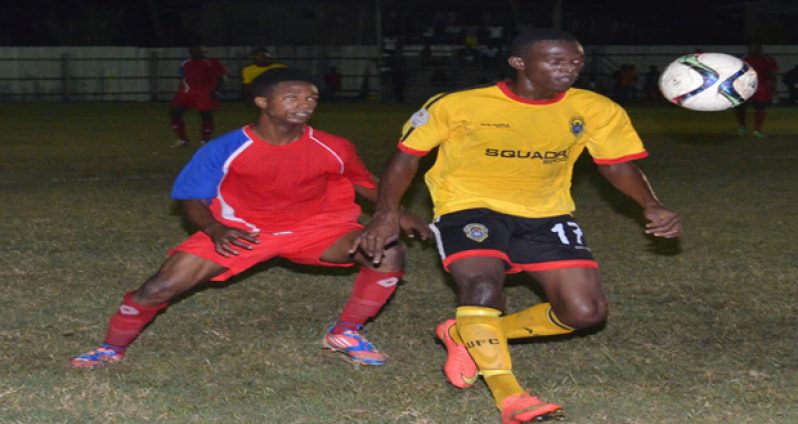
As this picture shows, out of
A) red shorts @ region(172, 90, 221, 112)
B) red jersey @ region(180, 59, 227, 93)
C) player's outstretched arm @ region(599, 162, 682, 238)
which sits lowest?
red shorts @ region(172, 90, 221, 112)

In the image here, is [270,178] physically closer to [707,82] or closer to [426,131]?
[426,131]

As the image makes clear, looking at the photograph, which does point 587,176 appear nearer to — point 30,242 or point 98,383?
point 30,242

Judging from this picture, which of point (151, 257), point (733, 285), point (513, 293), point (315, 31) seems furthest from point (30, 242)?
point (315, 31)

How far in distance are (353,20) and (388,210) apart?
43138 mm

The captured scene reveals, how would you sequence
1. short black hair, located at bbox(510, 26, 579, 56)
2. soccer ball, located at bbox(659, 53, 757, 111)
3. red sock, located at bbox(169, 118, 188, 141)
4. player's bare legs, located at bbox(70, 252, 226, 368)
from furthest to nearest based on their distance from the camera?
red sock, located at bbox(169, 118, 188, 141) < soccer ball, located at bbox(659, 53, 757, 111) < player's bare legs, located at bbox(70, 252, 226, 368) < short black hair, located at bbox(510, 26, 579, 56)

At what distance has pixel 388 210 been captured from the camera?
17.5 ft

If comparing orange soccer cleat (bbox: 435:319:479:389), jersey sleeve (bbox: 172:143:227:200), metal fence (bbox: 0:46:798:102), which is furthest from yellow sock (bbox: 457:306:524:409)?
metal fence (bbox: 0:46:798:102)

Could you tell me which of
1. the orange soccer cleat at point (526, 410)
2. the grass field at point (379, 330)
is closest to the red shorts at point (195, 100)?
the grass field at point (379, 330)

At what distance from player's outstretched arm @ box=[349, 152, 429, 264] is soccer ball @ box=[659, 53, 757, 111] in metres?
2.67

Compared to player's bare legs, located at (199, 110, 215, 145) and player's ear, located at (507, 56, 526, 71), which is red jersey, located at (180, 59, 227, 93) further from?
player's ear, located at (507, 56, 526, 71)

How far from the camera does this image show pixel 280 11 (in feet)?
159

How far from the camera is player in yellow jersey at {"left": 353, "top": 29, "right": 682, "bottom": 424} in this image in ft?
17.5

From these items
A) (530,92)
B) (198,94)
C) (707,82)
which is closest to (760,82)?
(198,94)

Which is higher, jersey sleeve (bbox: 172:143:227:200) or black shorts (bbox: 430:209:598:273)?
jersey sleeve (bbox: 172:143:227:200)
